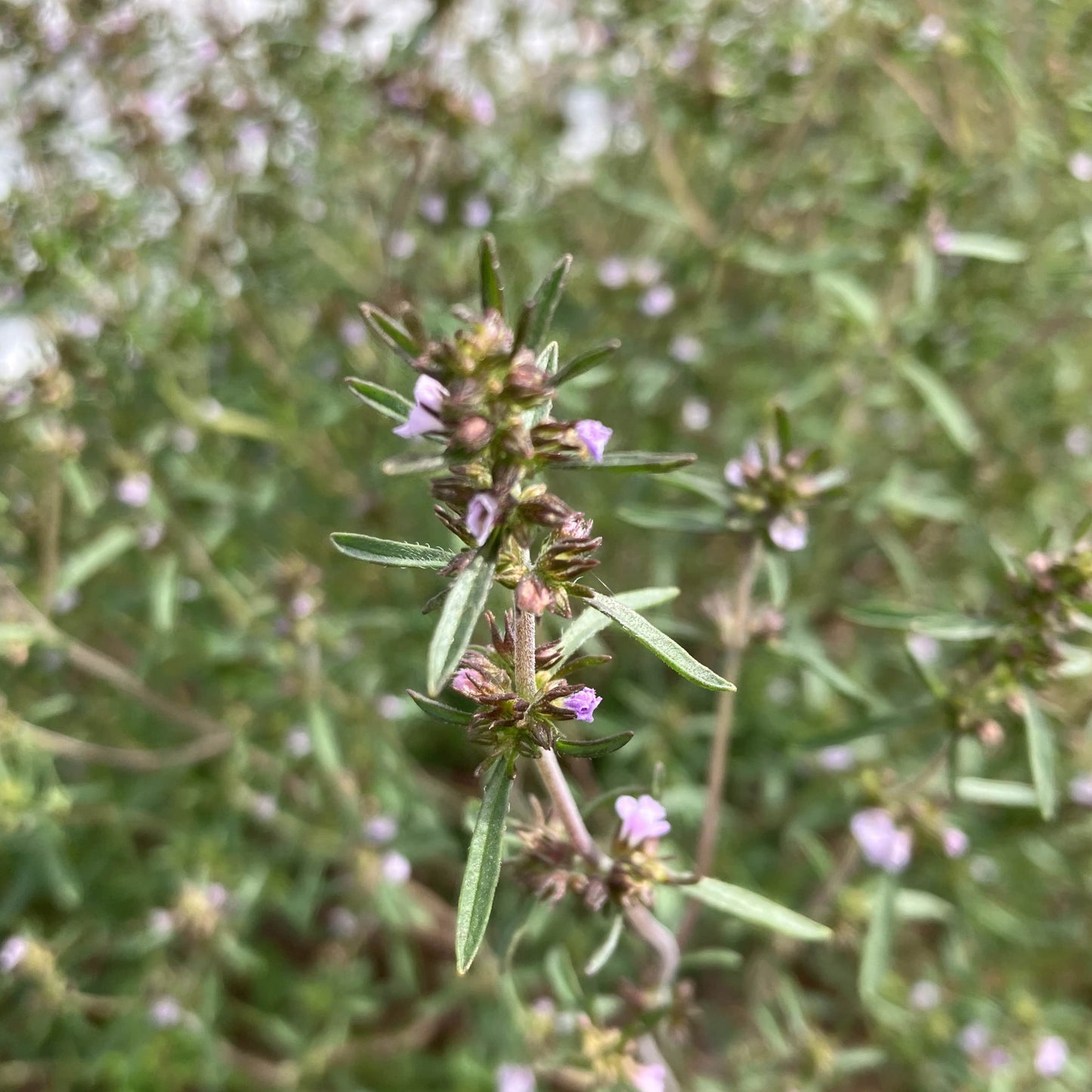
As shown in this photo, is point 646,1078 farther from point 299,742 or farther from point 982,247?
point 982,247

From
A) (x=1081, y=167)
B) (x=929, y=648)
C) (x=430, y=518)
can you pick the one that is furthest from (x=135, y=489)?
(x=1081, y=167)

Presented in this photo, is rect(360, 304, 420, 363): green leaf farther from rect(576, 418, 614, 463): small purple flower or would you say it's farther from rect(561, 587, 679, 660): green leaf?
rect(561, 587, 679, 660): green leaf

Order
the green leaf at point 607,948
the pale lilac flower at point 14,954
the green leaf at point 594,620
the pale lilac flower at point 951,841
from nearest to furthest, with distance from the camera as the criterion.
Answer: the green leaf at point 594,620 → the green leaf at point 607,948 → the pale lilac flower at point 951,841 → the pale lilac flower at point 14,954

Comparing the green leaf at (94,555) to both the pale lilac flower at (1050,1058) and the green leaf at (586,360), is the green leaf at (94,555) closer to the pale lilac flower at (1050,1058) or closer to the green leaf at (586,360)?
the green leaf at (586,360)

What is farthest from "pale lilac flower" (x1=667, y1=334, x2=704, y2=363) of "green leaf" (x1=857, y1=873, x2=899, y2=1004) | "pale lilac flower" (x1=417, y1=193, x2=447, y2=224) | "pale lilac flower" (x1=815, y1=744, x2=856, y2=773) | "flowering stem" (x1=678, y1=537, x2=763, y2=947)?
"green leaf" (x1=857, y1=873, x2=899, y2=1004)

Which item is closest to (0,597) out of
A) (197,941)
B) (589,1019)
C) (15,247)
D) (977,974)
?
(15,247)

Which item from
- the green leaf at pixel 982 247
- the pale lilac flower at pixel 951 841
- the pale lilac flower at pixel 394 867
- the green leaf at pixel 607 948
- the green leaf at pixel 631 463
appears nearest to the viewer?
the green leaf at pixel 631 463

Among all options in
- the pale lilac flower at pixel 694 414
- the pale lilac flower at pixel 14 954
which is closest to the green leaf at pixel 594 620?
the pale lilac flower at pixel 694 414
